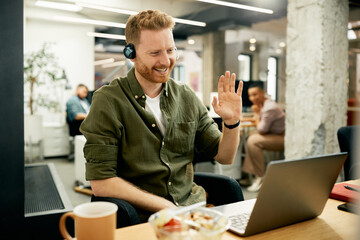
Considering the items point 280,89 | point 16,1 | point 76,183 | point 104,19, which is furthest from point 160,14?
point 280,89

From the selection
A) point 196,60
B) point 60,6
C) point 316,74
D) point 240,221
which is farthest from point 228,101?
point 196,60

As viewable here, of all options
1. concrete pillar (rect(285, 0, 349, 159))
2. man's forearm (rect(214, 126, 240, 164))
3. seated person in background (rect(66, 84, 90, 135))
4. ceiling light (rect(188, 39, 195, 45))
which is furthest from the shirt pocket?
ceiling light (rect(188, 39, 195, 45))

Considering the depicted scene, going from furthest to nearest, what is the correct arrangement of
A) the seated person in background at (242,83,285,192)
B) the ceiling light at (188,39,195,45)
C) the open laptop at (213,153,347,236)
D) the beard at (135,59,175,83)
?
Answer: the ceiling light at (188,39,195,45) → the seated person in background at (242,83,285,192) → the beard at (135,59,175,83) → the open laptop at (213,153,347,236)

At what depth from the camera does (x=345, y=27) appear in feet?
11.2

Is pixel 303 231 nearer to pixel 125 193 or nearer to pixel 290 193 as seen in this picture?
Answer: pixel 290 193

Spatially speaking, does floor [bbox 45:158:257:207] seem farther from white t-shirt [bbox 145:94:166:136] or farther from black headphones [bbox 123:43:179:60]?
black headphones [bbox 123:43:179:60]

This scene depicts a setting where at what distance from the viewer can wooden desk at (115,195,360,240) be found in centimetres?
82

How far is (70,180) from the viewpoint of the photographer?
15.6 feet

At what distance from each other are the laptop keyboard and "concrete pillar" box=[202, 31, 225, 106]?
26.6ft

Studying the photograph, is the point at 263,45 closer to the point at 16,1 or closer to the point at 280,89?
the point at 280,89

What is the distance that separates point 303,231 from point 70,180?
436 centimetres

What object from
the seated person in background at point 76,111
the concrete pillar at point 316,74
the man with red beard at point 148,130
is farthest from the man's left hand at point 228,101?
the seated person in background at point 76,111

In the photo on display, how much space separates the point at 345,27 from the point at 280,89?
30.0ft

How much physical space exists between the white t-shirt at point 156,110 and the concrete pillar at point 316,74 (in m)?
2.31
